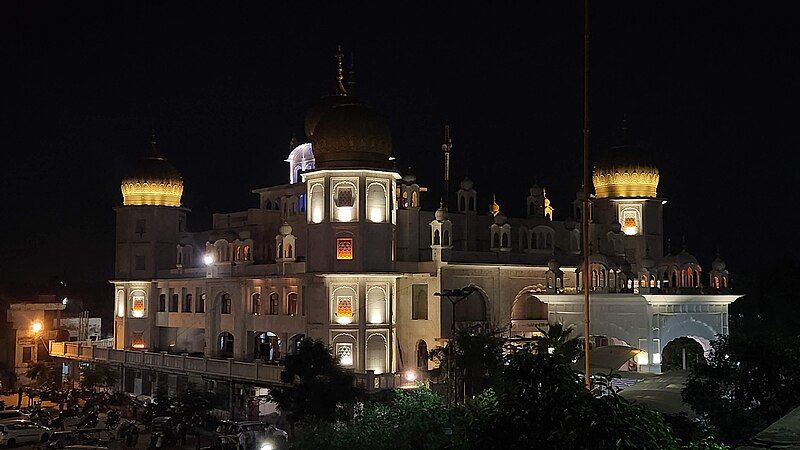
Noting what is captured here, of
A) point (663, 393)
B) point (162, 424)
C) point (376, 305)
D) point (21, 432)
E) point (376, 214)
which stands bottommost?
point (21, 432)

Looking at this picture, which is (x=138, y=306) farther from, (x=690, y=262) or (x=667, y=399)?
(x=667, y=399)

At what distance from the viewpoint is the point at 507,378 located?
1454 centimetres

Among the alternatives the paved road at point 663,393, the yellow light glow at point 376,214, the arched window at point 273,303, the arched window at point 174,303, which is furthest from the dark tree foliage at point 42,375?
the paved road at point 663,393

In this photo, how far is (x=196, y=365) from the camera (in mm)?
52875

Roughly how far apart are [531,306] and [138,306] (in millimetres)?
25249

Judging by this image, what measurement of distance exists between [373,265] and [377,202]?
3188mm

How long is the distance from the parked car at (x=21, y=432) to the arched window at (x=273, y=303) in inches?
543

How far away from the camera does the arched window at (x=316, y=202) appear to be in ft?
160

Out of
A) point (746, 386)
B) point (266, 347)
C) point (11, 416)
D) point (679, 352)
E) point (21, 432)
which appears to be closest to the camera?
point (746, 386)

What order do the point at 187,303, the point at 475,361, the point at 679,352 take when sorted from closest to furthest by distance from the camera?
1. the point at 475,361
2. the point at 679,352
3. the point at 187,303

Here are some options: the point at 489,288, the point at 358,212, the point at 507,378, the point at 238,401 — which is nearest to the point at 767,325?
the point at 489,288

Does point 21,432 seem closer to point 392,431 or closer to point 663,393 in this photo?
point 392,431

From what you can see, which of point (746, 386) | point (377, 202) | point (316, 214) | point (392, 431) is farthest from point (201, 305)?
point (746, 386)

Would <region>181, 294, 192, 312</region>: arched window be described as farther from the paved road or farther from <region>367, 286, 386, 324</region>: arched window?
the paved road
